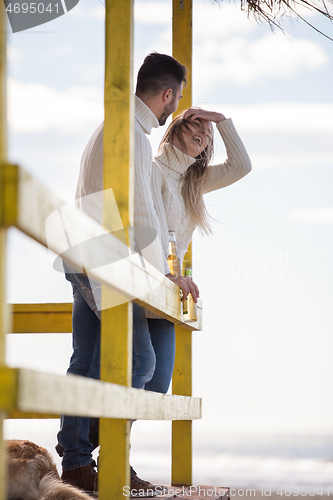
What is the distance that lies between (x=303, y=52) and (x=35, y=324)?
40.6 ft

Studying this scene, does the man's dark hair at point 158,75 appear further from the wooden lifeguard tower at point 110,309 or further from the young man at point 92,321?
the wooden lifeguard tower at point 110,309

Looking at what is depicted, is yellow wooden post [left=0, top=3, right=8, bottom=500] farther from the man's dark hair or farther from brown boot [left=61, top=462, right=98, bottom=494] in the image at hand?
the man's dark hair

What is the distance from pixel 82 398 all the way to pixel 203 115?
186 cm

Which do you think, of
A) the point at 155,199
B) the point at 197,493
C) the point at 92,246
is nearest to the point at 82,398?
the point at 92,246

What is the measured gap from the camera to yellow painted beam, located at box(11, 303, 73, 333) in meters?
2.74

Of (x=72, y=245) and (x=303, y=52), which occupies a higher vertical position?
→ (x=303, y=52)

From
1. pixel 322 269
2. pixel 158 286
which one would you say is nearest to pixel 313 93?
pixel 322 269

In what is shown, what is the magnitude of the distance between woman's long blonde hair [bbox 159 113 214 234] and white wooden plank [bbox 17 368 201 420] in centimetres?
103

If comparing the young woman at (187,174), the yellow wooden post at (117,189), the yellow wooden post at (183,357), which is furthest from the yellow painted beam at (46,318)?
the yellow wooden post at (117,189)

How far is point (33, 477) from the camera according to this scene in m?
1.55

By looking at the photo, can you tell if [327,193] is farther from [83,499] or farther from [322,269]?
[83,499]

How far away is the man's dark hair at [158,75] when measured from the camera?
2.21 meters

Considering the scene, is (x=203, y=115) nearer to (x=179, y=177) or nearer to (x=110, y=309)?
(x=179, y=177)

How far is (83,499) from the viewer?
1.44 metres
